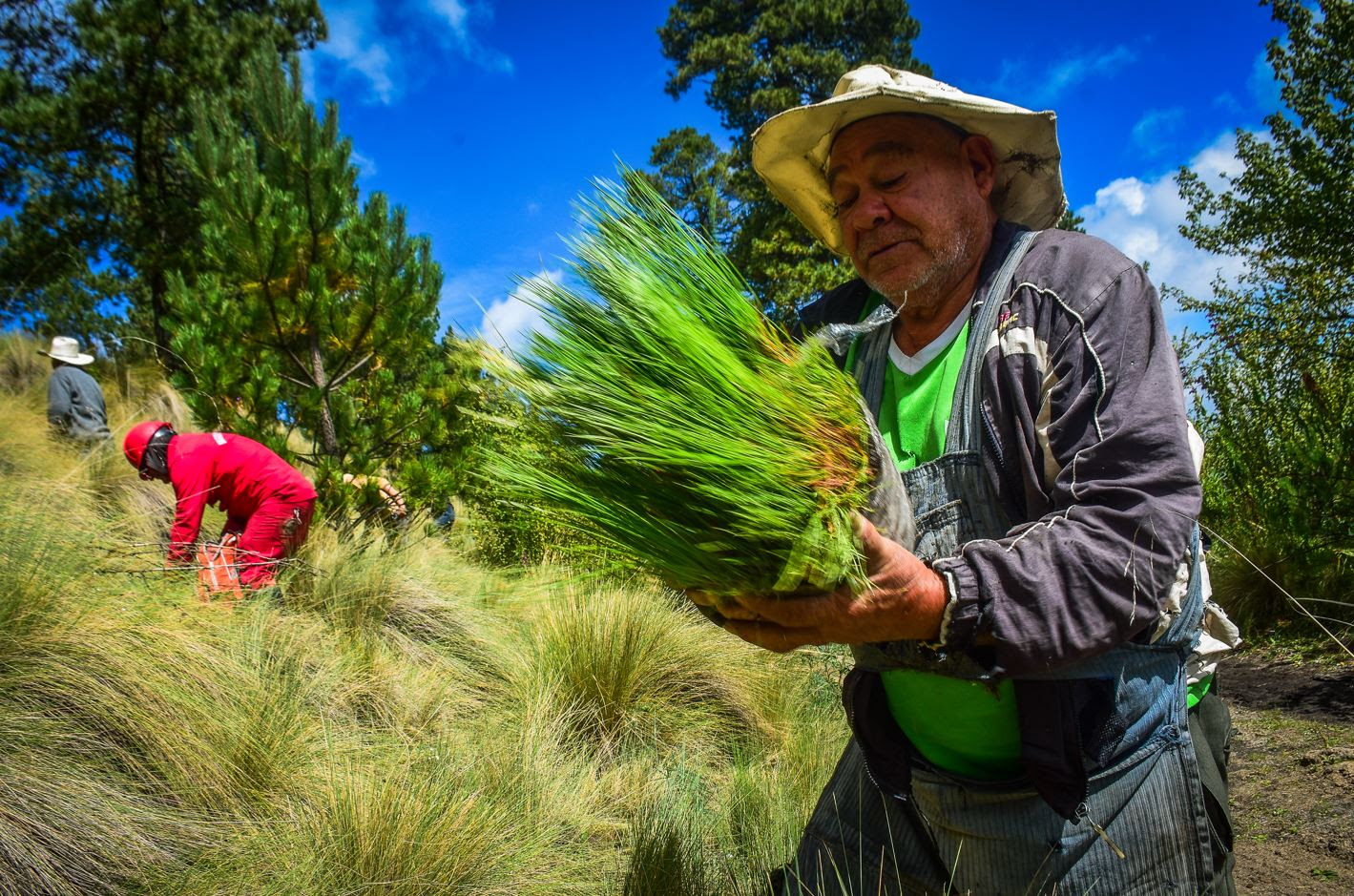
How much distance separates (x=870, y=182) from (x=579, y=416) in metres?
0.79

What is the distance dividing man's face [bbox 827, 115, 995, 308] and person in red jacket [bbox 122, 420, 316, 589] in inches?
163

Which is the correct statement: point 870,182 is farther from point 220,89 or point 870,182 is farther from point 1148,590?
point 220,89

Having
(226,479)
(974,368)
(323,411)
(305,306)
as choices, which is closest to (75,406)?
(323,411)

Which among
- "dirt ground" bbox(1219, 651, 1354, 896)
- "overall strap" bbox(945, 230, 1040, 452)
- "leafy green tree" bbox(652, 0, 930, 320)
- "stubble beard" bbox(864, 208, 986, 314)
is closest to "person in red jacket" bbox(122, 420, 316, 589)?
"stubble beard" bbox(864, 208, 986, 314)

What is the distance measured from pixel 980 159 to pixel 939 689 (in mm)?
1022

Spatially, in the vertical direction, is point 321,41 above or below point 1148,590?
above

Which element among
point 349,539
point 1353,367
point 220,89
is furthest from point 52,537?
point 220,89

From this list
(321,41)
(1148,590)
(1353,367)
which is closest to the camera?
(1148,590)

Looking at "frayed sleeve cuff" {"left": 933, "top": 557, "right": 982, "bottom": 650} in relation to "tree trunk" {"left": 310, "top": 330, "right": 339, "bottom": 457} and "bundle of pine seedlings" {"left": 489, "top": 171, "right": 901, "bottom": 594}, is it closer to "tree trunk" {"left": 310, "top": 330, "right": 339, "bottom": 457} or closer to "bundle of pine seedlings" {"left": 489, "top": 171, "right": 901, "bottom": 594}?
"bundle of pine seedlings" {"left": 489, "top": 171, "right": 901, "bottom": 594}

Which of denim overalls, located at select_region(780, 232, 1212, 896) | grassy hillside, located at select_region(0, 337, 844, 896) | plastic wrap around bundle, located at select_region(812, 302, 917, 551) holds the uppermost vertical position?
plastic wrap around bundle, located at select_region(812, 302, 917, 551)

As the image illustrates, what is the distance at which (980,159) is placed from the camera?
1556 mm

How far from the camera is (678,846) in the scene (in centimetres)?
225

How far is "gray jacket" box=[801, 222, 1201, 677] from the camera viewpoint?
1.02m

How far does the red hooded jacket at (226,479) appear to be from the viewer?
452 cm
